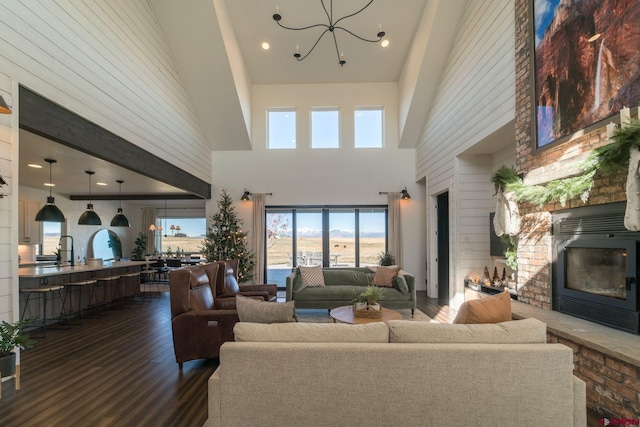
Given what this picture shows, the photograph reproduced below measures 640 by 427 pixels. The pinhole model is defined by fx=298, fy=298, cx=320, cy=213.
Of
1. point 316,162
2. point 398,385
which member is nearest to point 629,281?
point 398,385

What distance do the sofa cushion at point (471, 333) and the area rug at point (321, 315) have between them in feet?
9.75

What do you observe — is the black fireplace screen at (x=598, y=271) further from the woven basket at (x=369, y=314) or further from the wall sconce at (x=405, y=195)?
the wall sconce at (x=405, y=195)

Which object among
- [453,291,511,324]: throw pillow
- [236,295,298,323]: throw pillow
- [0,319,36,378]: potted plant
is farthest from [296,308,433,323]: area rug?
[0,319,36,378]: potted plant

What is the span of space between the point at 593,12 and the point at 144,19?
572cm

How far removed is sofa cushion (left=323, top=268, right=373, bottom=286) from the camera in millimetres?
6012

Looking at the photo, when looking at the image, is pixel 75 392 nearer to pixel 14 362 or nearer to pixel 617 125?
pixel 14 362

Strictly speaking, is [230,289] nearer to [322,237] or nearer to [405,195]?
[322,237]

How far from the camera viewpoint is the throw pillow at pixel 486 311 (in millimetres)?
2320

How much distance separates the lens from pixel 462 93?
5219 millimetres

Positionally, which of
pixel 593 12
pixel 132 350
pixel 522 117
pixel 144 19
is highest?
pixel 144 19

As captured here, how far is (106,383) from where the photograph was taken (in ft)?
9.65

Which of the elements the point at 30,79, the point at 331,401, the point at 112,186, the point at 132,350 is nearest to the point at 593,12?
the point at 331,401

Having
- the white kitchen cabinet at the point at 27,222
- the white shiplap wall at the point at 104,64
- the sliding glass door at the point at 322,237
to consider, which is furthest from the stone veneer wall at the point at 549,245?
the white kitchen cabinet at the point at 27,222

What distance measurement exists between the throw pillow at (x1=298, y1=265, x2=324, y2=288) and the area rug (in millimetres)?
496
